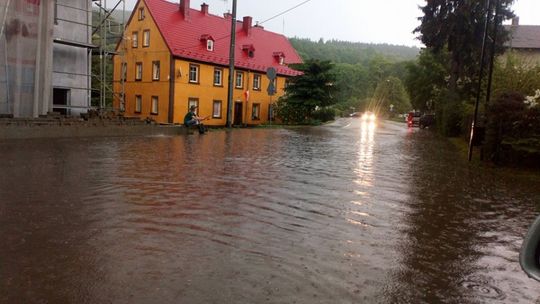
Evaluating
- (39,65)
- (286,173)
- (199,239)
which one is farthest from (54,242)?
(39,65)

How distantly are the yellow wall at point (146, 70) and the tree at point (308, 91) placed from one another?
11705mm

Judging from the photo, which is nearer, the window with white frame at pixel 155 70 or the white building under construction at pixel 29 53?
the white building under construction at pixel 29 53

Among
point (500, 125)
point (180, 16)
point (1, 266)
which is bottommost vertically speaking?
point (1, 266)

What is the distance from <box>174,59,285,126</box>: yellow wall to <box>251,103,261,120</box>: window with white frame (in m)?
0.24

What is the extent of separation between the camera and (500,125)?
13703 millimetres

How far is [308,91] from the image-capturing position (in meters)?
43.2

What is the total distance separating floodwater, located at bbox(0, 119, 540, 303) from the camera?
4.07 meters

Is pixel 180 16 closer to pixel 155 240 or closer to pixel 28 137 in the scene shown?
pixel 28 137

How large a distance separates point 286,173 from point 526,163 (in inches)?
279

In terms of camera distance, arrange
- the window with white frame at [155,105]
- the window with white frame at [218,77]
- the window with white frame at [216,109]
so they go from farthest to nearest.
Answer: the window with white frame at [218,77] < the window with white frame at [216,109] < the window with white frame at [155,105]

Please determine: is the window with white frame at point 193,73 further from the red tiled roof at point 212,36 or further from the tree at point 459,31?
the tree at point 459,31

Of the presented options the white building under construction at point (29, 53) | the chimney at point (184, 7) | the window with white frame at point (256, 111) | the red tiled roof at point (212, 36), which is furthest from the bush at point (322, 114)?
the white building under construction at point (29, 53)

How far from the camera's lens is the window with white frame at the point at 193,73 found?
3891 cm

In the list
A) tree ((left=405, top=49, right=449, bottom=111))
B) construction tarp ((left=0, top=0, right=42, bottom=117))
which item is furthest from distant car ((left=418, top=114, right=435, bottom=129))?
construction tarp ((left=0, top=0, right=42, bottom=117))
